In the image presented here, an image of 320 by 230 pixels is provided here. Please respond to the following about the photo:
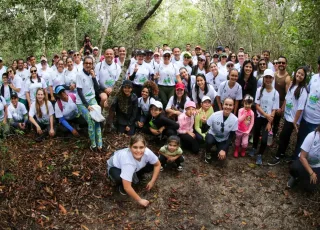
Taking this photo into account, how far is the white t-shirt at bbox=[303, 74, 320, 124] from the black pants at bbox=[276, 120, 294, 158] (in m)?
0.49

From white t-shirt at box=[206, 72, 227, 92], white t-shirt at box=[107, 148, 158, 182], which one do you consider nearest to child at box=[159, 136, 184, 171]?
white t-shirt at box=[107, 148, 158, 182]

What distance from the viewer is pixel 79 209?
4848 millimetres

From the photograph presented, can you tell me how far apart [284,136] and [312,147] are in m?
1.19

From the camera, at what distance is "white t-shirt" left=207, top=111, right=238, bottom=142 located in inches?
243

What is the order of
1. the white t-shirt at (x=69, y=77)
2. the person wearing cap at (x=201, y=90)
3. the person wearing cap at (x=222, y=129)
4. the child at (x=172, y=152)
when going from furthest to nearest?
the white t-shirt at (x=69, y=77), the person wearing cap at (x=201, y=90), the person wearing cap at (x=222, y=129), the child at (x=172, y=152)

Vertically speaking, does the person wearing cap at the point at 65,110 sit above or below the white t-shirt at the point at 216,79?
below

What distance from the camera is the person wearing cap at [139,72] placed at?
7674 mm

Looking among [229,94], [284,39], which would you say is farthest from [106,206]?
[284,39]

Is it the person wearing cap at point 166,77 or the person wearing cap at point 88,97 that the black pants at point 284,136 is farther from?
the person wearing cap at point 88,97

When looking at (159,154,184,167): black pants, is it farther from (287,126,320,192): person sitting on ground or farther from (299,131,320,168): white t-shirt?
(299,131,320,168): white t-shirt

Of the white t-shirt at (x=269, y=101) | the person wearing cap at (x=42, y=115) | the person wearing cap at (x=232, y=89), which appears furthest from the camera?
the person wearing cap at (x=232, y=89)

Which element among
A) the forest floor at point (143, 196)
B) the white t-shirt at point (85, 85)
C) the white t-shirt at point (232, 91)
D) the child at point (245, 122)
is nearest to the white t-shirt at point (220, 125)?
the child at point (245, 122)

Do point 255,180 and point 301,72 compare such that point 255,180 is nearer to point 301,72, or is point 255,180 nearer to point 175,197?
point 175,197

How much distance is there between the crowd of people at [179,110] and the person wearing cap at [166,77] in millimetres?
28
